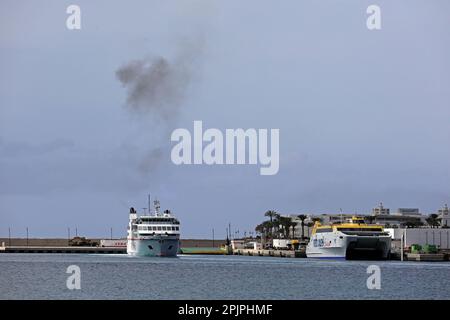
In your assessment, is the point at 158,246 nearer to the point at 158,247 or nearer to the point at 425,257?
the point at 158,247

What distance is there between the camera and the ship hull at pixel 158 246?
174375mm

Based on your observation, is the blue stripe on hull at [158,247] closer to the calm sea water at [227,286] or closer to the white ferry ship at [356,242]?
the white ferry ship at [356,242]

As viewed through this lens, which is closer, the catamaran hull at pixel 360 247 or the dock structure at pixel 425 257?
the catamaran hull at pixel 360 247

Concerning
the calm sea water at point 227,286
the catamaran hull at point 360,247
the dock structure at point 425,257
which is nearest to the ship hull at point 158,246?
the catamaran hull at point 360,247

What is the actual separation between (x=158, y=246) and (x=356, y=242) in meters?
37.4

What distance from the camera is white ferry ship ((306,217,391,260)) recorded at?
531ft

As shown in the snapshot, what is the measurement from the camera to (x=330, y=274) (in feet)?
368

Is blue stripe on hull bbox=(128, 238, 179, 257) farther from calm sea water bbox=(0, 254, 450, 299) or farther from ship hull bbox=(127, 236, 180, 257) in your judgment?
calm sea water bbox=(0, 254, 450, 299)

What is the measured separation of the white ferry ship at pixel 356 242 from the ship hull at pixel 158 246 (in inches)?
1105

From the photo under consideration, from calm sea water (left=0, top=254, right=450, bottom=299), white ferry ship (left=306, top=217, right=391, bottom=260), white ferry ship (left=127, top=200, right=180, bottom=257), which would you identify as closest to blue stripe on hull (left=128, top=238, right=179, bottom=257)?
white ferry ship (left=127, top=200, right=180, bottom=257)

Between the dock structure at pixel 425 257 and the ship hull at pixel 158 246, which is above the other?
the ship hull at pixel 158 246
